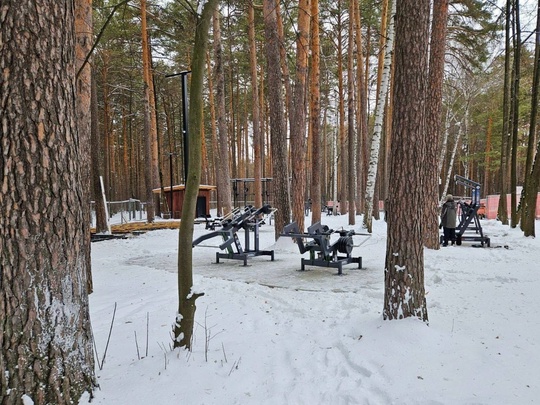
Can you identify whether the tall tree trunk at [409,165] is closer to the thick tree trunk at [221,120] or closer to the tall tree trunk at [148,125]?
the thick tree trunk at [221,120]

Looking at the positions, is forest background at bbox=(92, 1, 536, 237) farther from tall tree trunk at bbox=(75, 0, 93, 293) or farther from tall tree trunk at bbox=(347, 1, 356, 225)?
tall tree trunk at bbox=(75, 0, 93, 293)

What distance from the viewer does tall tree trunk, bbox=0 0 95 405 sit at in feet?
6.06

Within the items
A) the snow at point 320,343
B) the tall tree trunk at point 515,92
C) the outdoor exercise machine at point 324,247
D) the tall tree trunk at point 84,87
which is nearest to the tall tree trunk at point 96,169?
the tall tree trunk at point 84,87

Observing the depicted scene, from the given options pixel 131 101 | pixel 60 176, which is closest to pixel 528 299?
pixel 60 176

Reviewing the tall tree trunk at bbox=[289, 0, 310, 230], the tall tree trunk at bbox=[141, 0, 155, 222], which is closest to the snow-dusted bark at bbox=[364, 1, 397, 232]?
the tall tree trunk at bbox=[289, 0, 310, 230]

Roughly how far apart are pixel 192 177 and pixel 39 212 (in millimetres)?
992

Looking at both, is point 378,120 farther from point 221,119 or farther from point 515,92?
point 221,119

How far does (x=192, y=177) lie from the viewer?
8.67ft

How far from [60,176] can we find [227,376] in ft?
5.76

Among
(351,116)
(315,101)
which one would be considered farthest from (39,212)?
(351,116)

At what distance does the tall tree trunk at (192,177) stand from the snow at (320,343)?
0.93ft

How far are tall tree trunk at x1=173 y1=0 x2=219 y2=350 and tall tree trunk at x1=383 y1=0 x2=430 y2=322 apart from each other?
1889mm

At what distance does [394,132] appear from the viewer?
3600 millimetres

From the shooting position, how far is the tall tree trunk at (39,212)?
6.06 feet
